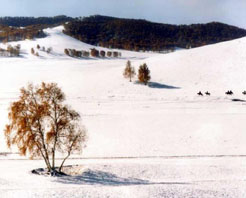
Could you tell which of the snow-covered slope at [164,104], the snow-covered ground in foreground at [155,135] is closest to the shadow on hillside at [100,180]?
the snow-covered ground in foreground at [155,135]

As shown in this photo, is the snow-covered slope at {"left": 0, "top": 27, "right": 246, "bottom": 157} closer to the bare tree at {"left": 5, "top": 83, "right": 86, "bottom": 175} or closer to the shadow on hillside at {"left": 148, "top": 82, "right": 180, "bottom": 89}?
the shadow on hillside at {"left": 148, "top": 82, "right": 180, "bottom": 89}

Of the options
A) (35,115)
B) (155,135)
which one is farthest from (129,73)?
(35,115)

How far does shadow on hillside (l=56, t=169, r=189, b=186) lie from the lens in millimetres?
20703

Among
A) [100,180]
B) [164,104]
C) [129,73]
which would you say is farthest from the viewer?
[129,73]

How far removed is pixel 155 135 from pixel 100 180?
47.6 feet

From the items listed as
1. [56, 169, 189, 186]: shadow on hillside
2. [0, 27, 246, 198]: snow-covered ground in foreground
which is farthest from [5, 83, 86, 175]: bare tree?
[0, 27, 246, 198]: snow-covered ground in foreground

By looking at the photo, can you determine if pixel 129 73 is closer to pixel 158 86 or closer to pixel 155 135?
pixel 158 86

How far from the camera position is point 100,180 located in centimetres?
2173

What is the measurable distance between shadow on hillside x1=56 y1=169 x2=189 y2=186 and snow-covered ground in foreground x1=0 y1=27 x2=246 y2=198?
7cm

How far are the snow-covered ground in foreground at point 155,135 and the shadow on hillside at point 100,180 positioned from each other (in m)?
0.07

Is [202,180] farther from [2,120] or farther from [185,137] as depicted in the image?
[2,120]

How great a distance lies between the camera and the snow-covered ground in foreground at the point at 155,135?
62.5ft

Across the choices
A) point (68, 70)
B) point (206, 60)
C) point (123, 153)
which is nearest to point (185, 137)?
Answer: point (123, 153)

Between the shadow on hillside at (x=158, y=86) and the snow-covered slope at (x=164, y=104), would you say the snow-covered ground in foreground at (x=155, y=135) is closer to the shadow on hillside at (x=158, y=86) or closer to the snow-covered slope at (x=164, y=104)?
the snow-covered slope at (x=164, y=104)
